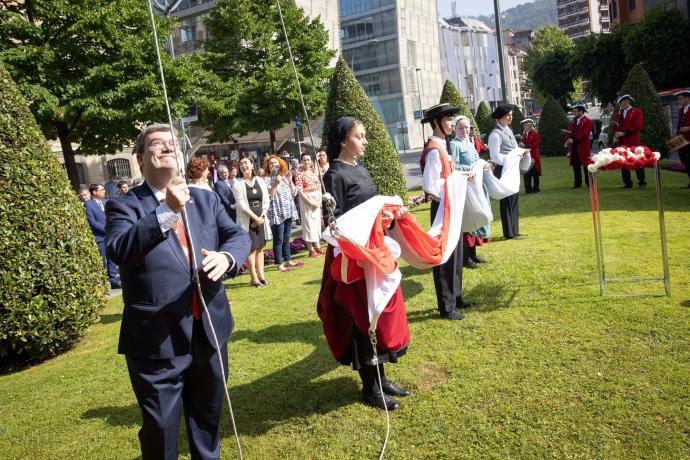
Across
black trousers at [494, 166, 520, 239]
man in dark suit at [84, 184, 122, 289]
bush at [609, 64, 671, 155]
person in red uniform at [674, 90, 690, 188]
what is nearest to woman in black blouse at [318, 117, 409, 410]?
black trousers at [494, 166, 520, 239]

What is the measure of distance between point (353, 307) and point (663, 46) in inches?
1212

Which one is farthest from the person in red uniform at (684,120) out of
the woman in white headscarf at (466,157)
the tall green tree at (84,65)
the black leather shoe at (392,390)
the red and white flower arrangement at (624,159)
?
the tall green tree at (84,65)

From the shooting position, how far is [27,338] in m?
6.02

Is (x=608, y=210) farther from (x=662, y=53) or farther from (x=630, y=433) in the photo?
(x=662, y=53)

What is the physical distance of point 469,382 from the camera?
4.30 m

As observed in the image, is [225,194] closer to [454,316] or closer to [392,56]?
[454,316]

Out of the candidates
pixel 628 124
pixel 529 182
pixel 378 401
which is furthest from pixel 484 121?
pixel 378 401

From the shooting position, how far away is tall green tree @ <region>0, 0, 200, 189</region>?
17.8 m

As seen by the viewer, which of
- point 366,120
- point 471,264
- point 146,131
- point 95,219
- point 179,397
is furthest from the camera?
point 366,120

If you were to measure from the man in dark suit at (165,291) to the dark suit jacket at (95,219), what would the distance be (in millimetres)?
8760

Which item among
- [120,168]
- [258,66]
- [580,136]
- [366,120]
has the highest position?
[258,66]

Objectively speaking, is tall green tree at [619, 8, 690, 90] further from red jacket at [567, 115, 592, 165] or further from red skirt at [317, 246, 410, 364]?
red skirt at [317, 246, 410, 364]

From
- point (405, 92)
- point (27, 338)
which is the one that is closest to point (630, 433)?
point (27, 338)

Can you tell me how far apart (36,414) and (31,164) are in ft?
9.06
